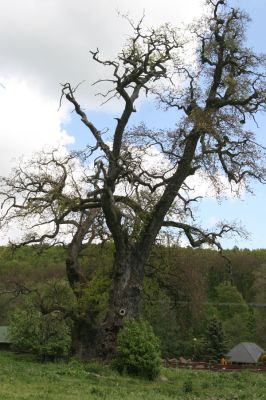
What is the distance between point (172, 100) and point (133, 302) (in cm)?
782

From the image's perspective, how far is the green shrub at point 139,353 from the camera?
1867cm

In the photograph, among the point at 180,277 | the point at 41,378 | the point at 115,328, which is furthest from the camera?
the point at 180,277

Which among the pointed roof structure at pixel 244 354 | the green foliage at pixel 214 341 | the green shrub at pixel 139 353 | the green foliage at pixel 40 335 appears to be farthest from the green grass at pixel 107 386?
the green foliage at pixel 214 341

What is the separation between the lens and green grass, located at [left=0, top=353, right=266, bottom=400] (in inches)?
510

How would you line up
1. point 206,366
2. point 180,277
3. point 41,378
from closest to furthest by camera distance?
point 41,378 → point 180,277 → point 206,366

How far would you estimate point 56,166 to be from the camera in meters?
26.1

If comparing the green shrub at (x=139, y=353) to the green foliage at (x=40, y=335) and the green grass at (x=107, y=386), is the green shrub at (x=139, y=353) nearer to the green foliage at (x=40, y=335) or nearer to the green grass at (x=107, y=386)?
the green grass at (x=107, y=386)

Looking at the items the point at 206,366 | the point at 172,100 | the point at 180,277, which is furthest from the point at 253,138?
the point at 206,366

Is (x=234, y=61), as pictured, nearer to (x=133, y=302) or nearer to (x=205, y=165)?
(x=205, y=165)

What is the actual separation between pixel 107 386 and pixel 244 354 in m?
50.8

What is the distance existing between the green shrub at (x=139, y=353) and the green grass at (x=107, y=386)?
0.42 metres

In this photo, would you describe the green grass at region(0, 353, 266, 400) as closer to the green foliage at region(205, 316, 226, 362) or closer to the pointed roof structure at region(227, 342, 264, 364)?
the pointed roof structure at region(227, 342, 264, 364)

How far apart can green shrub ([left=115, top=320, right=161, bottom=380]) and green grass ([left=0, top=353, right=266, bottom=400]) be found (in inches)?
16.6

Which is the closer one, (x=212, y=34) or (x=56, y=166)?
(x=212, y=34)
